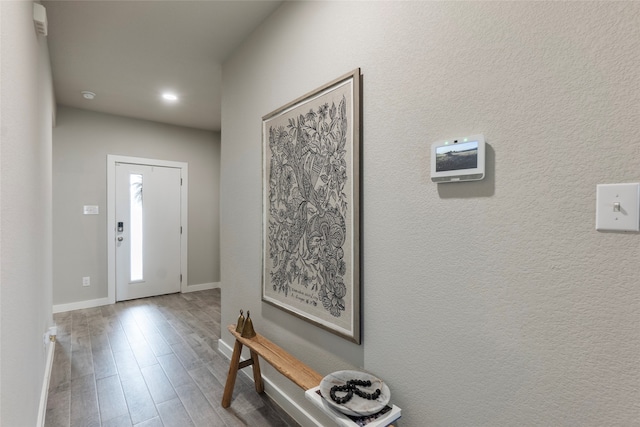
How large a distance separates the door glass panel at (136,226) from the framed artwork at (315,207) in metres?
3.18

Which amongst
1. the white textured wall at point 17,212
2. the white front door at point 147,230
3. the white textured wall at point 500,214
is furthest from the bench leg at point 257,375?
the white front door at point 147,230

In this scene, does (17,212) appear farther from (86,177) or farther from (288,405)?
(86,177)

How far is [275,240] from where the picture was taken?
2.04 meters

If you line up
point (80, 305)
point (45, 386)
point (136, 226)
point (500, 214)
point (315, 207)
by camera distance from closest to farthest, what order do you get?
point (500, 214), point (315, 207), point (45, 386), point (80, 305), point (136, 226)

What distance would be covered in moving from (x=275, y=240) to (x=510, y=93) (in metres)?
1.51

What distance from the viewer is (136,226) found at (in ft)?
14.4

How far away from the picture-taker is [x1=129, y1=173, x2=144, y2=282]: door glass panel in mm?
4379

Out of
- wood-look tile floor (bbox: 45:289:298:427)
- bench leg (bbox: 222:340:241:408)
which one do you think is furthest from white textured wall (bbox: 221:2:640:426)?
wood-look tile floor (bbox: 45:289:298:427)

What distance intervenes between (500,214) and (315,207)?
95 centimetres

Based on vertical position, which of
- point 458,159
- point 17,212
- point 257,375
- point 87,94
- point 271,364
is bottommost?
point 257,375

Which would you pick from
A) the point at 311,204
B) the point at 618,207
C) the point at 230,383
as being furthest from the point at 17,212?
the point at 618,207

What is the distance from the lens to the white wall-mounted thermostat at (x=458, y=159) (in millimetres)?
1038

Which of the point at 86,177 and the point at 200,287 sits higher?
the point at 86,177

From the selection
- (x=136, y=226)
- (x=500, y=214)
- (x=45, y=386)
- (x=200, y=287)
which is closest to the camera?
(x=500, y=214)
